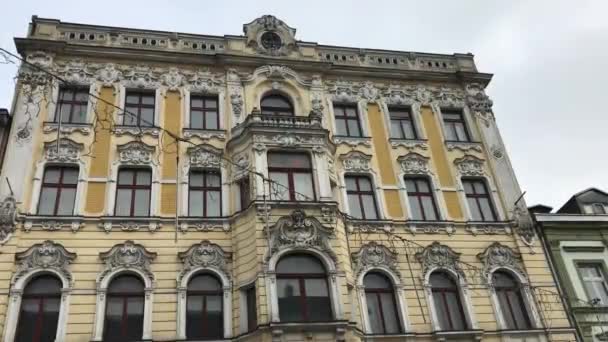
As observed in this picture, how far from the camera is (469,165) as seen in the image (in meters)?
21.0

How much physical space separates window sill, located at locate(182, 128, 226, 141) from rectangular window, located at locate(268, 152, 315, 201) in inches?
94.6

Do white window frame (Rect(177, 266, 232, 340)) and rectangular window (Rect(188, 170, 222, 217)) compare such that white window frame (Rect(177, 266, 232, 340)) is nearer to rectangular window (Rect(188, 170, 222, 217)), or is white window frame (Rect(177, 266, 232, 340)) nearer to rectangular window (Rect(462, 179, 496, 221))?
rectangular window (Rect(188, 170, 222, 217))

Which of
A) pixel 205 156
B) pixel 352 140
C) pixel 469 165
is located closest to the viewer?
pixel 205 156

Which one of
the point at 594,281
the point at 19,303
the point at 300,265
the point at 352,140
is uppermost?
the point at 352,140

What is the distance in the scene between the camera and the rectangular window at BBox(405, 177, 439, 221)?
19.4 m

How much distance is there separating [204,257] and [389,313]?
619 cm

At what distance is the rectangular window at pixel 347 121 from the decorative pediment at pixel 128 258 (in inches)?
348

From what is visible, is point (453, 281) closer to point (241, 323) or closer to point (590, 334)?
point (590, 334)

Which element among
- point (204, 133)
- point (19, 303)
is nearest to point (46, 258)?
point (19, 303)

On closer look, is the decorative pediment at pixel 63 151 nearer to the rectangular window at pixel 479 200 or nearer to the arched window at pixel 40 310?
the arched window at pixel 40 310

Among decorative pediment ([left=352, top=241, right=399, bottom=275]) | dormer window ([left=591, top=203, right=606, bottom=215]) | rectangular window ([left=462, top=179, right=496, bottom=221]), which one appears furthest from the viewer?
dormer window ([left=591, top=203, right=606, bottom=215])

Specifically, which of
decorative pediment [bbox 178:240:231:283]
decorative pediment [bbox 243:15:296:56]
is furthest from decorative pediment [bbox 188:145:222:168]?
decorative pediment [bbox 243:15:296:56]

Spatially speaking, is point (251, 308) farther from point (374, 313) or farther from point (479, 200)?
point (479, 200)

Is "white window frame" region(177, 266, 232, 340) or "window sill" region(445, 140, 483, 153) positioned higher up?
"window sill" region(445, 140, 483, 153)
